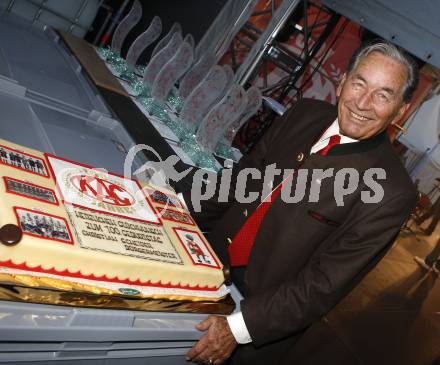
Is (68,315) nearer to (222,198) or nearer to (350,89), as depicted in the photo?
(222,198)

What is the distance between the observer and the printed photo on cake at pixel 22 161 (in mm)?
906

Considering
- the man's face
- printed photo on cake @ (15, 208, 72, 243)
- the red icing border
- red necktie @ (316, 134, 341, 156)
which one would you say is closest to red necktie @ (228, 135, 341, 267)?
red necktie @ (316, 134, 341, 156)

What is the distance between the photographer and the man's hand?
106 centimetres

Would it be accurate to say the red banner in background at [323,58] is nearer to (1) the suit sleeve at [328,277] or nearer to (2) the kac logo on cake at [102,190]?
(1) the suit sleeve at [328,277]

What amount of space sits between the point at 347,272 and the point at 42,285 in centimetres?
86

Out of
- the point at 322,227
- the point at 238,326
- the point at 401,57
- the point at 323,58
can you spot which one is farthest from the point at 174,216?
the point at 323,58

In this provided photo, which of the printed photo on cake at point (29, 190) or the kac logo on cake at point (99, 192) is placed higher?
the kac logo on cake at point (99, 192)

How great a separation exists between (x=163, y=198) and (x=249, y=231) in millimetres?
374

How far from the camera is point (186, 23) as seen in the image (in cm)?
486

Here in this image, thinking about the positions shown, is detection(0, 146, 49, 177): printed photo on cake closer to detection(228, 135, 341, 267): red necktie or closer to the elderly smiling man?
the elderly smiling man

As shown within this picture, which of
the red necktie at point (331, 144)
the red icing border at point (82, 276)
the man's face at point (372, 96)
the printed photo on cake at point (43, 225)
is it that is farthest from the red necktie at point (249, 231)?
the printed photo on cake at point (43, 225)

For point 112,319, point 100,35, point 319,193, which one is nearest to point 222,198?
point 319,193

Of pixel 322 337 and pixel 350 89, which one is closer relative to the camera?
pixel 350 89

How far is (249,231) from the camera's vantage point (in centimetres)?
140
